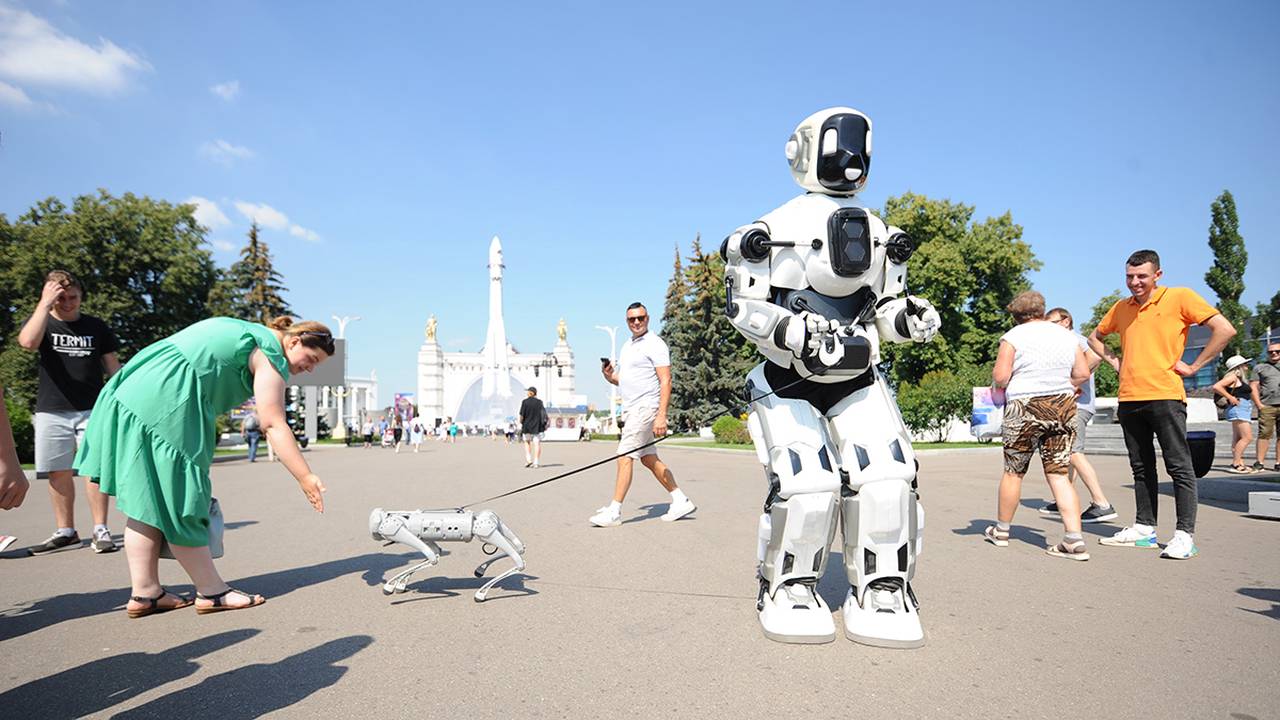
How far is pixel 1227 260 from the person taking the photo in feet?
148

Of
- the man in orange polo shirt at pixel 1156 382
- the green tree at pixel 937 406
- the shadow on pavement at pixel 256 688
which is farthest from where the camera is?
the green tree at pixel 937 406

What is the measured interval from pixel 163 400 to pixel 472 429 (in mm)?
73831

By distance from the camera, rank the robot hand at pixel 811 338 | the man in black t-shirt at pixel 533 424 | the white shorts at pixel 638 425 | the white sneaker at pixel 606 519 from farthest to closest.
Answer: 1. the man in black t-shirt at pixel 533 424
2. the white shorts at pixel 638 425
3. the white sneaker at pixel 606 519
4. the robot hand at pixel 811 338

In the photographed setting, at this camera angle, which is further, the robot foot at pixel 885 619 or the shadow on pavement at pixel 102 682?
the robot foot at pixel 885 619

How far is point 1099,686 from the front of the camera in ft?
8.93

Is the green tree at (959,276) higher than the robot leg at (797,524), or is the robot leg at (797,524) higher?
the green tree at (959,276)

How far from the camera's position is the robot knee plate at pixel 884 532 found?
347 centimetres

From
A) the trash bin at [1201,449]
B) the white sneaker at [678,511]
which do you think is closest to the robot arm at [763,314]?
the white sneaker at [678,511]

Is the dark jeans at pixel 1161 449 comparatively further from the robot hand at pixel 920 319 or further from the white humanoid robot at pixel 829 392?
the white humanoid robot at pixel 829 392

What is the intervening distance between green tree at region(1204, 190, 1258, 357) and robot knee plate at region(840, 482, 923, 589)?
52734 millimetres

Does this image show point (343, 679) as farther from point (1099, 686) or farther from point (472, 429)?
point (472, 429)

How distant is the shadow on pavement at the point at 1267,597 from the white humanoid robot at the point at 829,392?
70.0 inches

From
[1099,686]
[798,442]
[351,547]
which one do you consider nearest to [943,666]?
[1099,686]

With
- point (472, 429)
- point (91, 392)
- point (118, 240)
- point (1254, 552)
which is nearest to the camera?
point (1254, 552)
